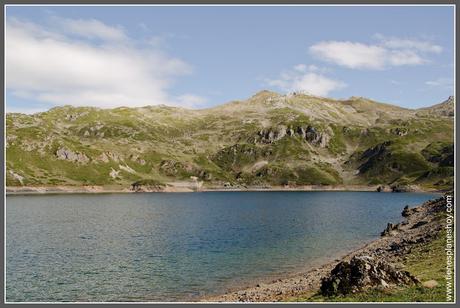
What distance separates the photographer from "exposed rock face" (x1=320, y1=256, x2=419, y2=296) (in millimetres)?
36750

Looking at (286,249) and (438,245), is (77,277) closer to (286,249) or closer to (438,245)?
(286,249)

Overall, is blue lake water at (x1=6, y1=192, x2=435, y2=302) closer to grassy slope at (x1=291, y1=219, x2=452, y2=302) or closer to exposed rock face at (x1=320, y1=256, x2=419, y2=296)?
exposed rock face at (x1=320, y1=256, x2=419, y2=296)

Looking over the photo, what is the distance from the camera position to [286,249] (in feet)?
268

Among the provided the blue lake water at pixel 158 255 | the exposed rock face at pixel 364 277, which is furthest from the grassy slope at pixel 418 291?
the blue lake water at pixel 158 255

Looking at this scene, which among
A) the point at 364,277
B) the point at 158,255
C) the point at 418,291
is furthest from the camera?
the point at 158,255

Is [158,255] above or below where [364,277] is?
below

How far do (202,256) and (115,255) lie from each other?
16.7 m

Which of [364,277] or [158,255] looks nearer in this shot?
[364,277]

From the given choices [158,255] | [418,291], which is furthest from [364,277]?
[158,255]

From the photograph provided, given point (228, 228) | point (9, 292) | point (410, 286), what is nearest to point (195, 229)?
point (228, 228)

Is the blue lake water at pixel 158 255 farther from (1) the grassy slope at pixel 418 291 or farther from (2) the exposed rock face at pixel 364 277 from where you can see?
(1) the grassy slope at pixel 418 291

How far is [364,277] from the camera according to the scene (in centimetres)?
3694

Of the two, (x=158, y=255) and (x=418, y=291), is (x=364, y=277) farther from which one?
(x=158, y=255)

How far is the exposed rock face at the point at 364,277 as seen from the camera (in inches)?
1447
